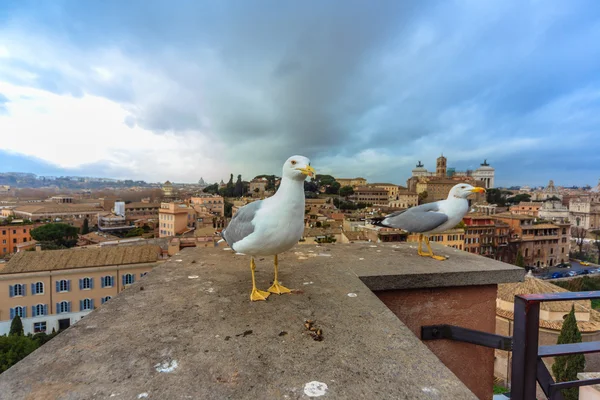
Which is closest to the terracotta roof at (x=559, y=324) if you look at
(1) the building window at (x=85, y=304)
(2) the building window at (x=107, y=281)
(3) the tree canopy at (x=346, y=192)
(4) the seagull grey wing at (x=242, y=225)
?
(4) the seagull grey wing at (x=242, y=225)

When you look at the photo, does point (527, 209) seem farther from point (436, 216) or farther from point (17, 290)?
point (17, 290)

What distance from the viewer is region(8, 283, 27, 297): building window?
1855 centimetres

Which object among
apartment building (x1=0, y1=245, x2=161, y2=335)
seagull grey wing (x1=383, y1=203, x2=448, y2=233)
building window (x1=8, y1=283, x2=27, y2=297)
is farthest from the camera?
apartment building (x1=0, y1=245, x2=161, y2=335)

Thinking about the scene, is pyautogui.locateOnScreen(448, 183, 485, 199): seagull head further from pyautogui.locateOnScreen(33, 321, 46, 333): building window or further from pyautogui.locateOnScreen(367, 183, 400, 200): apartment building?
pyautogui.locateOnScreen(367, 183, 400, 200): apartment building

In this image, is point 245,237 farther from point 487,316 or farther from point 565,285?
point 565,285

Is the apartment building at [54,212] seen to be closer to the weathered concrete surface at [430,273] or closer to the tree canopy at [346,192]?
the tree canopy at [346,192]

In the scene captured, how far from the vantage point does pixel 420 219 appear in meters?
3.38

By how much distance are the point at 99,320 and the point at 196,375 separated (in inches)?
32.1

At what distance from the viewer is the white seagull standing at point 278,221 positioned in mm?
1962

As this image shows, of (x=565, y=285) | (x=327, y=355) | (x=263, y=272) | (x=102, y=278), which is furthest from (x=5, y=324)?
(x=565, y=285)

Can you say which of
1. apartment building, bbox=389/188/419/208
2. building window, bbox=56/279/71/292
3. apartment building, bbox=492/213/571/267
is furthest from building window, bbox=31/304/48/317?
apartment building, bbox=389/188/419/208

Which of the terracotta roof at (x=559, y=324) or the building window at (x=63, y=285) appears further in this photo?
the building window at (x=63, y=285)

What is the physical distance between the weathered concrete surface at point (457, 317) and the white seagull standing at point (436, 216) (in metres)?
0.68

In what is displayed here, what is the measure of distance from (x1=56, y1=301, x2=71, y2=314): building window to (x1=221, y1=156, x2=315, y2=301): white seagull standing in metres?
23.7
